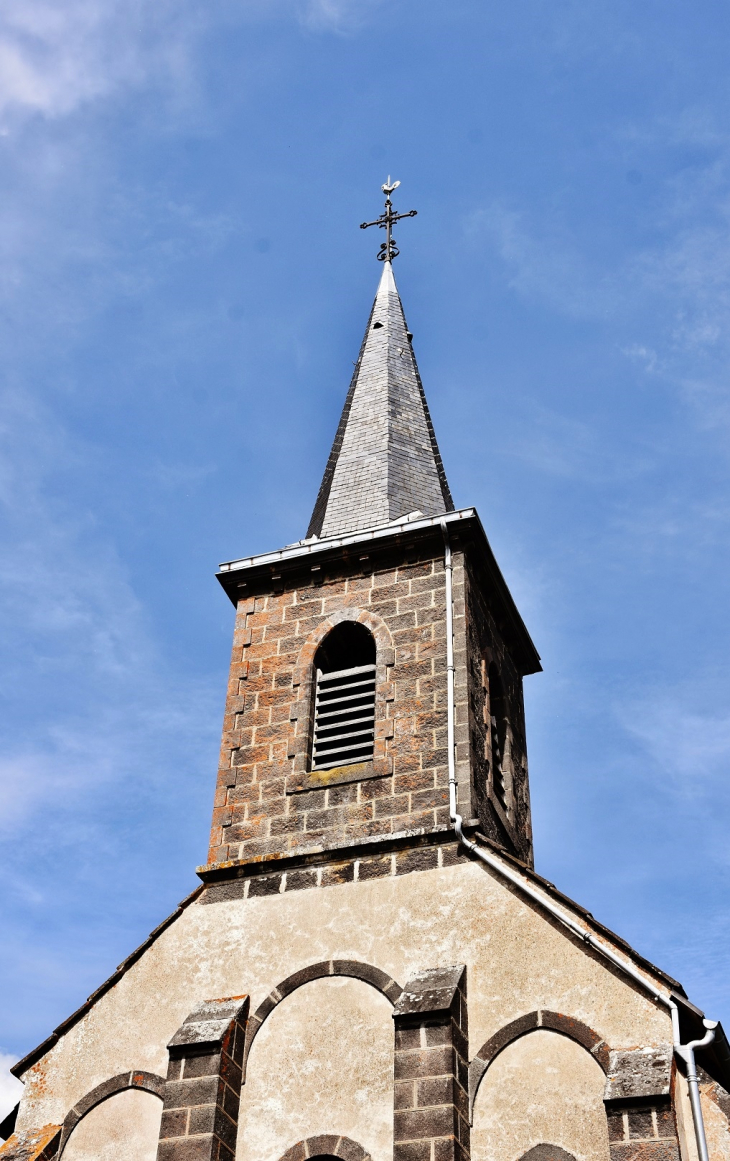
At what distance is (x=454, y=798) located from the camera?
13867mm

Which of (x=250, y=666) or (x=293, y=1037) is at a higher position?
(x=250, y=666)

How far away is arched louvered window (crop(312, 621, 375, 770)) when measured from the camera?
49.6ft

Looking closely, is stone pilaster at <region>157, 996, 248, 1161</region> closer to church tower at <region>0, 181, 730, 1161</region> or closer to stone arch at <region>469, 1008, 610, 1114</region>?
Result: church tower at <region>0, 181, 730, 1161</region>

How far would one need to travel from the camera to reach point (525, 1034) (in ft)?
39.4

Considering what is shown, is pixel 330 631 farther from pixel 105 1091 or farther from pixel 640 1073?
pixel 640 1073

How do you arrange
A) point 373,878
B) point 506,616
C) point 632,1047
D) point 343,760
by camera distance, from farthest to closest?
point 506,616
point 343,760
point 373,878
point 632,1047

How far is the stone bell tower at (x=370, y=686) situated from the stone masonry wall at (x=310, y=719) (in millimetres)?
16

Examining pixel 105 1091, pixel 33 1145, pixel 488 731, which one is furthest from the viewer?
pixel 488 731

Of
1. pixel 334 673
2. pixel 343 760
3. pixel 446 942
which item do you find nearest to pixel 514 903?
pixel 446 942

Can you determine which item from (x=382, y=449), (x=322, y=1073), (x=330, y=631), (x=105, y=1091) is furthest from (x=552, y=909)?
(x=382, y=449)

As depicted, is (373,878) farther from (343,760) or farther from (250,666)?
(250,666)

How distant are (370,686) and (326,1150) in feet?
17.0

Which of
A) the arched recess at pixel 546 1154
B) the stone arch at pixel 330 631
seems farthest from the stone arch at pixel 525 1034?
the stone arch at pixel 330 631

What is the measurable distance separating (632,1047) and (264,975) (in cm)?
357
